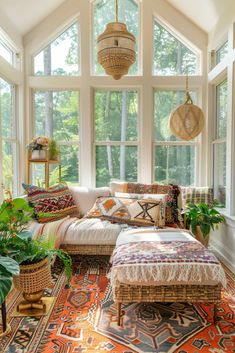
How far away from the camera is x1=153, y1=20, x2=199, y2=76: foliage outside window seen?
435 cm

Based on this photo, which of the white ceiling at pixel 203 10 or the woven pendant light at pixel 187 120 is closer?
the white ceiling at pixel 203 10

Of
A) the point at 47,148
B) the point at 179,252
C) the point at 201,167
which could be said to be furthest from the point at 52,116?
the point at 179,252

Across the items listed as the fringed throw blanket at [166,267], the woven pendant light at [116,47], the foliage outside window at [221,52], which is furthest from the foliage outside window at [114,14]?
the fringed throw blanket at [166,267]

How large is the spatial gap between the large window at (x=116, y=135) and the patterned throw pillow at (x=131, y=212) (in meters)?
0.98

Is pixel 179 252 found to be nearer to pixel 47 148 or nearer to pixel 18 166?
pixel 47 148

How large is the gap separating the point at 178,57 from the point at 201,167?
171 cm

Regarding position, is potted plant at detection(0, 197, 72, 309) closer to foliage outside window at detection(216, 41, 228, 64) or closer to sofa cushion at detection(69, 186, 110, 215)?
sofa cushion at detection(69, 186, 110, 215)

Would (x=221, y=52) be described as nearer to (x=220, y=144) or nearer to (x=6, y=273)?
(x=220, y=144)

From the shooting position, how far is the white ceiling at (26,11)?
3525 mm

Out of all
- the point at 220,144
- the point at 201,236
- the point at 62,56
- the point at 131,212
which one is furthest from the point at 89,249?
the point at 62,56

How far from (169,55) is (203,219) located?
255 cm

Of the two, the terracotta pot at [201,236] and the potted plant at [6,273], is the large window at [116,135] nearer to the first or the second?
the terracotta pot at [201,236]

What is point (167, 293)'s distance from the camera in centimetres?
208

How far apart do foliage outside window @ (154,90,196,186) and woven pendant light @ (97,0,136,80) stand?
1830 mm
